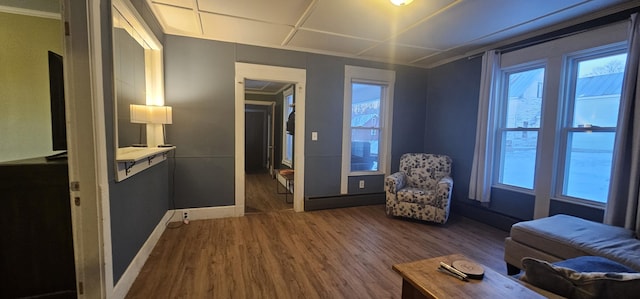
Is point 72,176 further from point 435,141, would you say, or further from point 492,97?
point 435,141

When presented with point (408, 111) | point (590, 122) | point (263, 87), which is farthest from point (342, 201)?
point (263, 87)

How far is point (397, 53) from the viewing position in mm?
3922

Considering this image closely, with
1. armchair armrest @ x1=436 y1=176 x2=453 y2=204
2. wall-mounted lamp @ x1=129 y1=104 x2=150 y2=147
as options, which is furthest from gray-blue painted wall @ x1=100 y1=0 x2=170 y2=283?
armchair armrest @ x1=436 y1=176 x2=453 y2=204

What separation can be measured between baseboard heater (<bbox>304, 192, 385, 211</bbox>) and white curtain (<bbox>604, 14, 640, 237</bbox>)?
2635mm

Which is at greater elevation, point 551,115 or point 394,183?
point 551,115

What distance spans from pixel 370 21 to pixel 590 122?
249 centimetres

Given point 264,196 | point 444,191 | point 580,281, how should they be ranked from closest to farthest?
point 580,281 → point 444,191 → point 264,196

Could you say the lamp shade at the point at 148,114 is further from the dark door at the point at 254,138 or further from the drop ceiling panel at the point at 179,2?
the dark door at the point at 254,138

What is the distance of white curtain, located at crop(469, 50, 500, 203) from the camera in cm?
343

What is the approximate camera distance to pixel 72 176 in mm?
1525

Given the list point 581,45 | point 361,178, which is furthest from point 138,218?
point 581,45

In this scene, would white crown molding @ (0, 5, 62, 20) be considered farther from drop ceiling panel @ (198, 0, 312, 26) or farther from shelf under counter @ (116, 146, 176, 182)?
shelf under counter @ (116, 146, 176, 182)

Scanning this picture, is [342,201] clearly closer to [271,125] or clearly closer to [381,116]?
[381,116]

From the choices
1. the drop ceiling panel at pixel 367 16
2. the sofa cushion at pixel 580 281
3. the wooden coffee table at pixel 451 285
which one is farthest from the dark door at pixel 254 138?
the sofa cushion at pixel 580 281
